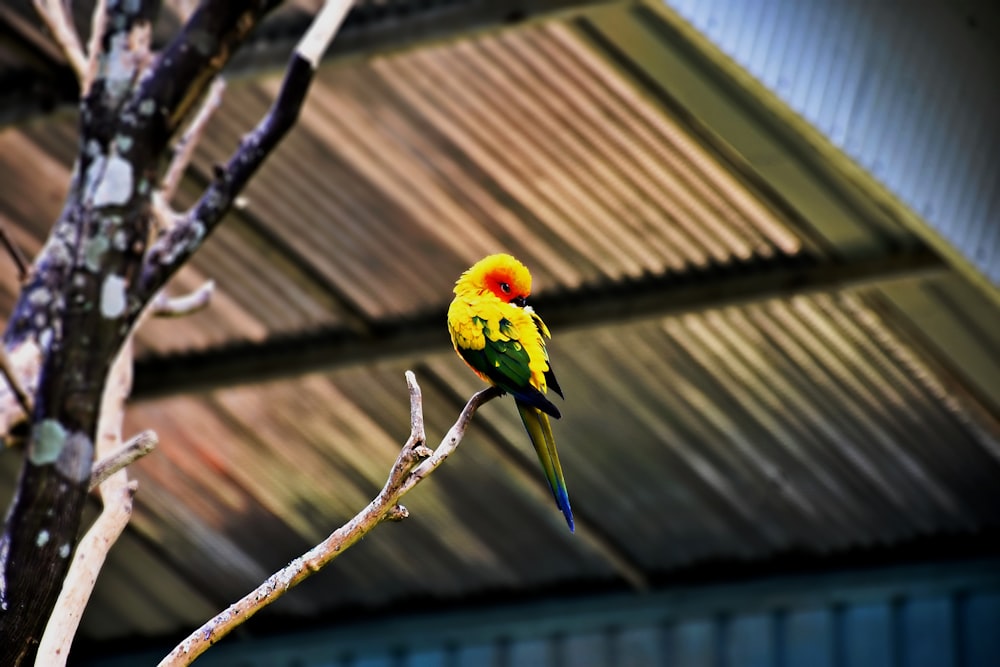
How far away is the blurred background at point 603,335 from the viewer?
9.84 m

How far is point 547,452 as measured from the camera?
169 inches

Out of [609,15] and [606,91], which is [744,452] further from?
[609,15]

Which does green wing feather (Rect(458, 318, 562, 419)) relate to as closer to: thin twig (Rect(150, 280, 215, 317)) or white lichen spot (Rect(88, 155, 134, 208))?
white lichen spot (Rect(88, 155, 134, 208))

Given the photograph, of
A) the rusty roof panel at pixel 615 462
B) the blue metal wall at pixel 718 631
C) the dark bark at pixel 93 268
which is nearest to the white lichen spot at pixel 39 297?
the dark bark at pixel 93 268

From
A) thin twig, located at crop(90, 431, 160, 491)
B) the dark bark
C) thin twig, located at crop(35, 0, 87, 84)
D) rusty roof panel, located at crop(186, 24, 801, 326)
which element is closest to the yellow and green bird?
thin twig, located at crop(90, 431, 160, 491)

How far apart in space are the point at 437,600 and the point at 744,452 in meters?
3.71

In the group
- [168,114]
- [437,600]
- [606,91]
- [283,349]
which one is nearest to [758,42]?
[606,91]

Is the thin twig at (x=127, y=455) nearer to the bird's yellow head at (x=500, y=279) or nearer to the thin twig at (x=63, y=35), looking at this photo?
the bird's yellow head at (x=500, y=279)

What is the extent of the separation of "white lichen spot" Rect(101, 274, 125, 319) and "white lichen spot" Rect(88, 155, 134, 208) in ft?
1.00

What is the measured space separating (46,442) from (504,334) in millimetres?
1756

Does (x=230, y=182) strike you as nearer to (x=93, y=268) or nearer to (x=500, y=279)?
(x=93, y=268)

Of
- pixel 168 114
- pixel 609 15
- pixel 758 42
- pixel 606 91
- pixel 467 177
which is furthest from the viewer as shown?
pixel 467 177

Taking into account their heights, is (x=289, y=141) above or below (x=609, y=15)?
below

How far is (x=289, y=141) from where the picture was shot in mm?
11578
